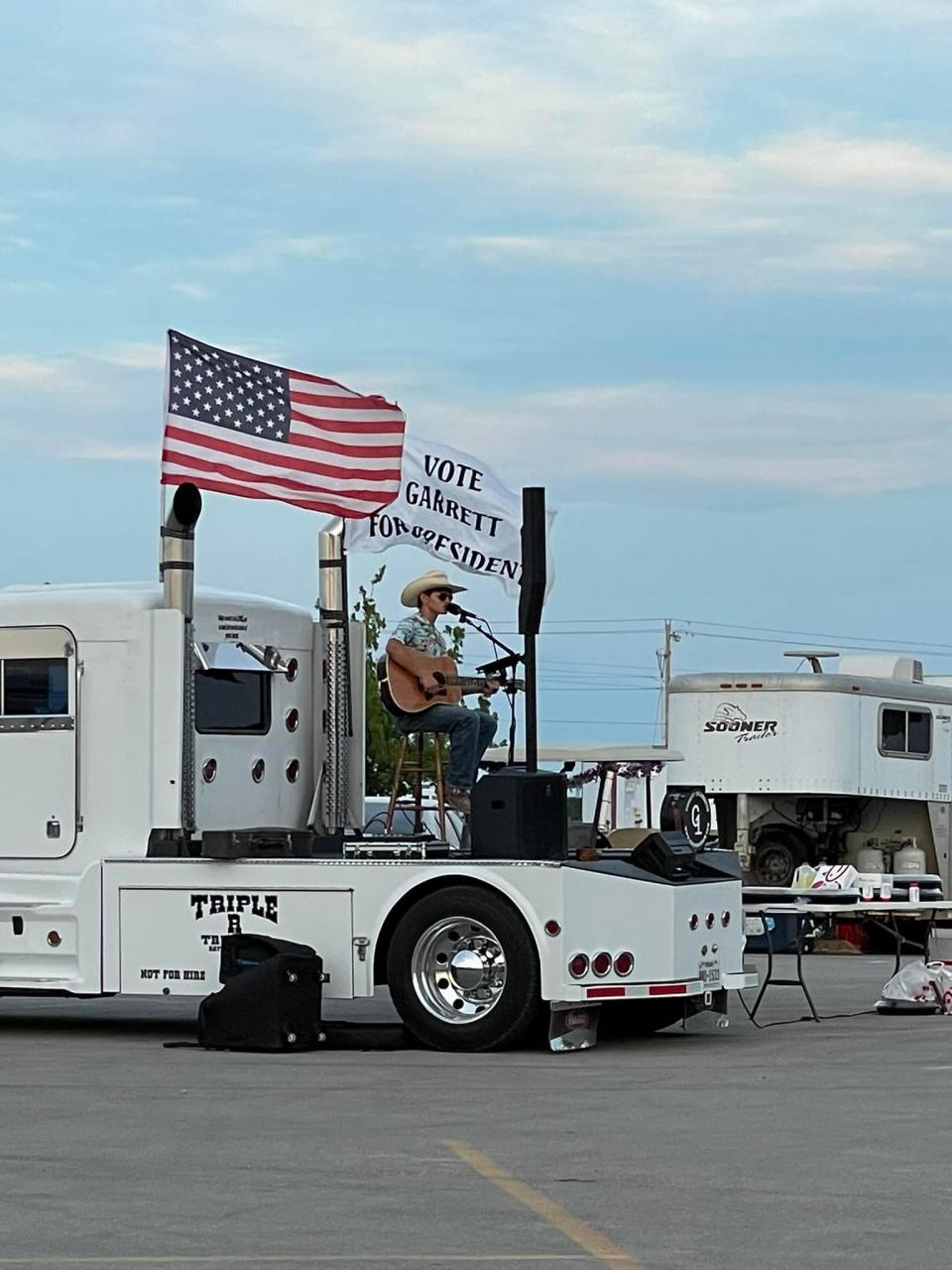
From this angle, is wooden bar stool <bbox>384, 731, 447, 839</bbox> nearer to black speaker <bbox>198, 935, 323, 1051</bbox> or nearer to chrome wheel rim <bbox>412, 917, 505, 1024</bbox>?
chrome wheel rim <bbox>412, 917, 505, 1024</bbox>

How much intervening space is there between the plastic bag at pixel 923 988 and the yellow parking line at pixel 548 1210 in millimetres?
7372

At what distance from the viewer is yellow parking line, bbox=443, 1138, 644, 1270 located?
7152 mm

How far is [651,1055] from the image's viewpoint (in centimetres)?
1349

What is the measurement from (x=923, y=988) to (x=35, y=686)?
265 inches

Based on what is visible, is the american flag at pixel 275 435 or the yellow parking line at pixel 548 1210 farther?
the american flag at pixel 275 435

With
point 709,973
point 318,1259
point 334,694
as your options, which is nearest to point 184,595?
point 334,694

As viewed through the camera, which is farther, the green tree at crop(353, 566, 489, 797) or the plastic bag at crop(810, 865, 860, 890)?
the green tree at crop(353, 566, 489, 797)

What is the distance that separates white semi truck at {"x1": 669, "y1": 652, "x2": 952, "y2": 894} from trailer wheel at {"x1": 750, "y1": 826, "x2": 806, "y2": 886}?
1 centimetres

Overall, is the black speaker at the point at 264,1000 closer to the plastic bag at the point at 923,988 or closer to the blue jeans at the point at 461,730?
the blue jeans at the point at 461,730

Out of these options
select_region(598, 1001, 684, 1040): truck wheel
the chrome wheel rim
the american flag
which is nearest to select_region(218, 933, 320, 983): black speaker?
the chrome wheel rim

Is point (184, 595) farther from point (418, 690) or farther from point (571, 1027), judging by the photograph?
point (571, 1027)

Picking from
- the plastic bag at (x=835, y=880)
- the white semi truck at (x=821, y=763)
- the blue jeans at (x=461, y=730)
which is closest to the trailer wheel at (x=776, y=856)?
the white semi truck at (x=821, y=763)

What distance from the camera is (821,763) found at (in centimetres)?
2842

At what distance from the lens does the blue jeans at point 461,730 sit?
582 inches
